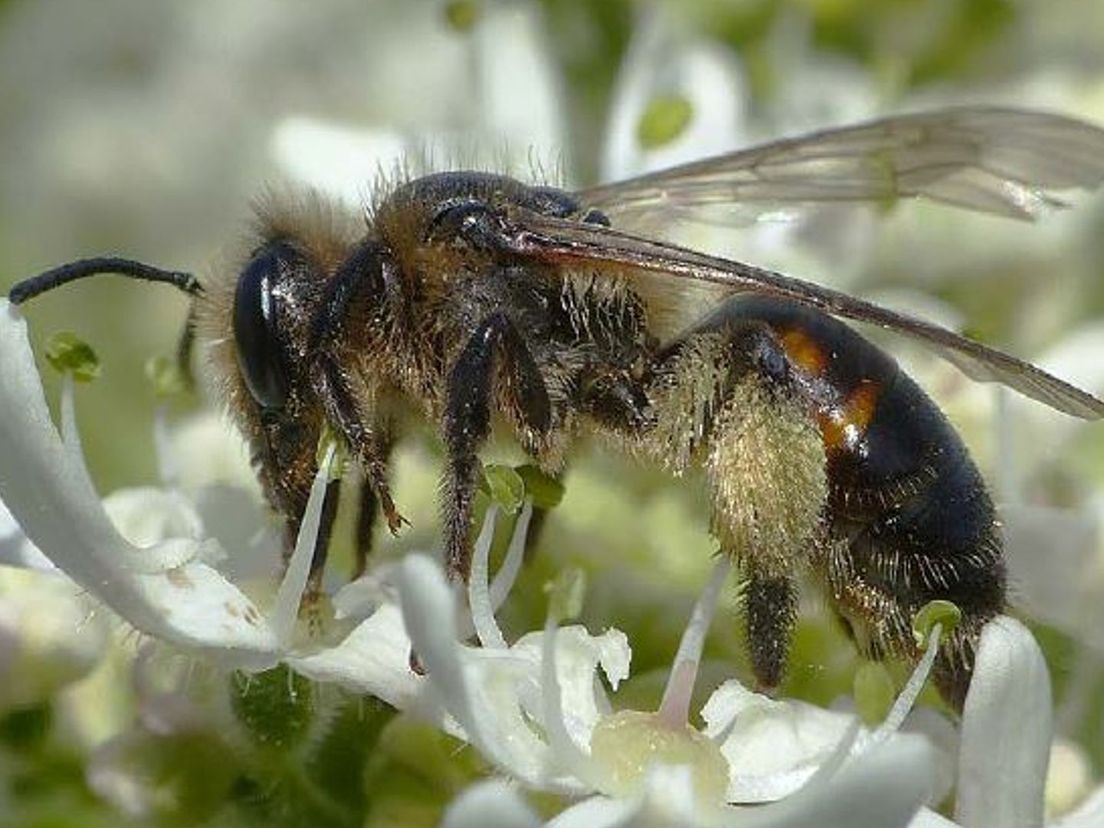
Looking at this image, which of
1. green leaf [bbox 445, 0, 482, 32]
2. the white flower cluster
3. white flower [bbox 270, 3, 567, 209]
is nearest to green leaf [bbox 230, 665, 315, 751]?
the white flower cluster

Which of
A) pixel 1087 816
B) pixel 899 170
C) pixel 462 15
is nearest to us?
pixel 1087 816

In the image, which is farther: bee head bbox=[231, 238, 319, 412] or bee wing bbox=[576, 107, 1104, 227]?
bee wing bbox=[576, 107, 1104, 227]

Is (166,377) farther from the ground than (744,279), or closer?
closer

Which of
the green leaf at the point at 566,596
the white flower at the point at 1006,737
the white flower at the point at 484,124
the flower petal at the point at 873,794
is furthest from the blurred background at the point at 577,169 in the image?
the flower petal at the point at 873,794

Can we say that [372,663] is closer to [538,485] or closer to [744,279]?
[538,485]

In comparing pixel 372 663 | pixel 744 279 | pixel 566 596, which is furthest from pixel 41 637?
pixel 744 279

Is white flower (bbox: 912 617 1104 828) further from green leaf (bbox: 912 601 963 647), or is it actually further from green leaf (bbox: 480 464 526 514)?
green leaf (bbox: 480 464 526 514)

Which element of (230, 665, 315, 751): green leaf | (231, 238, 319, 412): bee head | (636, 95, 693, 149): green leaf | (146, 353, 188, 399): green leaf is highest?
(636, 95, 693, 149): green leaf

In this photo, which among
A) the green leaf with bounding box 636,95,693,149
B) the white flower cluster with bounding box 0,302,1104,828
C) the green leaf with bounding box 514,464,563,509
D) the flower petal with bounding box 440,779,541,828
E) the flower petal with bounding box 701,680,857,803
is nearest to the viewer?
the flower petal with bounding box 440,779,541,828
